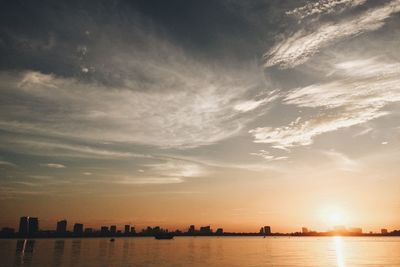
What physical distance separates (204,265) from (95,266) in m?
28.1

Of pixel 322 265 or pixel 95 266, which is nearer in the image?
pixel 95 266

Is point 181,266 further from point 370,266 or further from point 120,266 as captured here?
point 370,266

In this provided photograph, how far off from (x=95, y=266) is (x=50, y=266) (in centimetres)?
1124

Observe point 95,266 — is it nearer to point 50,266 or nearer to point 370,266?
point 50,266

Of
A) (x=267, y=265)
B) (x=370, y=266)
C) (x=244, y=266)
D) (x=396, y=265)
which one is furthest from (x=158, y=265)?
(x=396, y=265)

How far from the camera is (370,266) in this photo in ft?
305

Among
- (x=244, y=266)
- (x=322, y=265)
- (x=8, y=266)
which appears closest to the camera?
(x=8, y=266)

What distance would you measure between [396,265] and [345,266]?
1311cm

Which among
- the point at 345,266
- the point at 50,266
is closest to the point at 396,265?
the point at 345,266

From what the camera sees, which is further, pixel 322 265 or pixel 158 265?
pixel 322 265

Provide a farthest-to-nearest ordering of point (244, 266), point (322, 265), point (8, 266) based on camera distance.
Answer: point (322, 265), point (244, 266), point (8, 266)

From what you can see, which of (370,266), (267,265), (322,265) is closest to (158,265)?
(267,265)

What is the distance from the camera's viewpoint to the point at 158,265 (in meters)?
88.3

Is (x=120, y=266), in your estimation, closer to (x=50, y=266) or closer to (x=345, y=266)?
(x=50, y=266)
